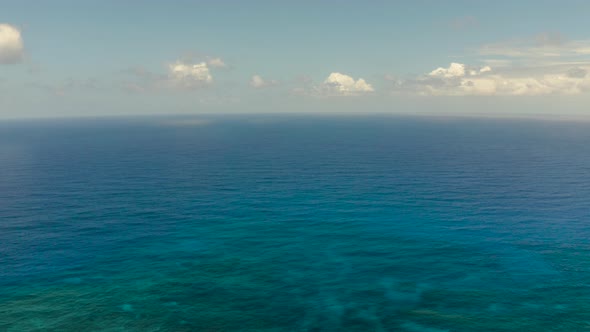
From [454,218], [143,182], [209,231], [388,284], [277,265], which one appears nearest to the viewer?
[388,284]

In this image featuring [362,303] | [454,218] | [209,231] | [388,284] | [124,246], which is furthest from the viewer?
[454,218]

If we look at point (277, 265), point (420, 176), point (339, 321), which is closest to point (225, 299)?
point (277, 265)

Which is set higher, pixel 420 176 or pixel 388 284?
pixel 420 176

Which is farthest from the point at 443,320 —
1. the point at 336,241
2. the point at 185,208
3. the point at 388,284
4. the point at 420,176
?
the point at 420,176

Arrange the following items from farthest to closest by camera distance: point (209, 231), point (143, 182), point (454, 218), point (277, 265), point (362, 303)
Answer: point (143, 182)
point (454, 218)
point (209, 231)
point (277, 265)
point (362, 303)

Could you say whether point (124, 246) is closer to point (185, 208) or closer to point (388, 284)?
point (185, 208)

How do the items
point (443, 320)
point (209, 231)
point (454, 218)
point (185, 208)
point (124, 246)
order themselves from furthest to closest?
point (185, 208) < point (454, 218) < point (209, 231) < point (124, 246) < point (443, 320)

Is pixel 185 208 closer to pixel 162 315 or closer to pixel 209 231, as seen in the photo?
pixel 209 231

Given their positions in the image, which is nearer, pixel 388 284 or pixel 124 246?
pixel 388 284

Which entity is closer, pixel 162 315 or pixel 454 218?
pixel 162 315
